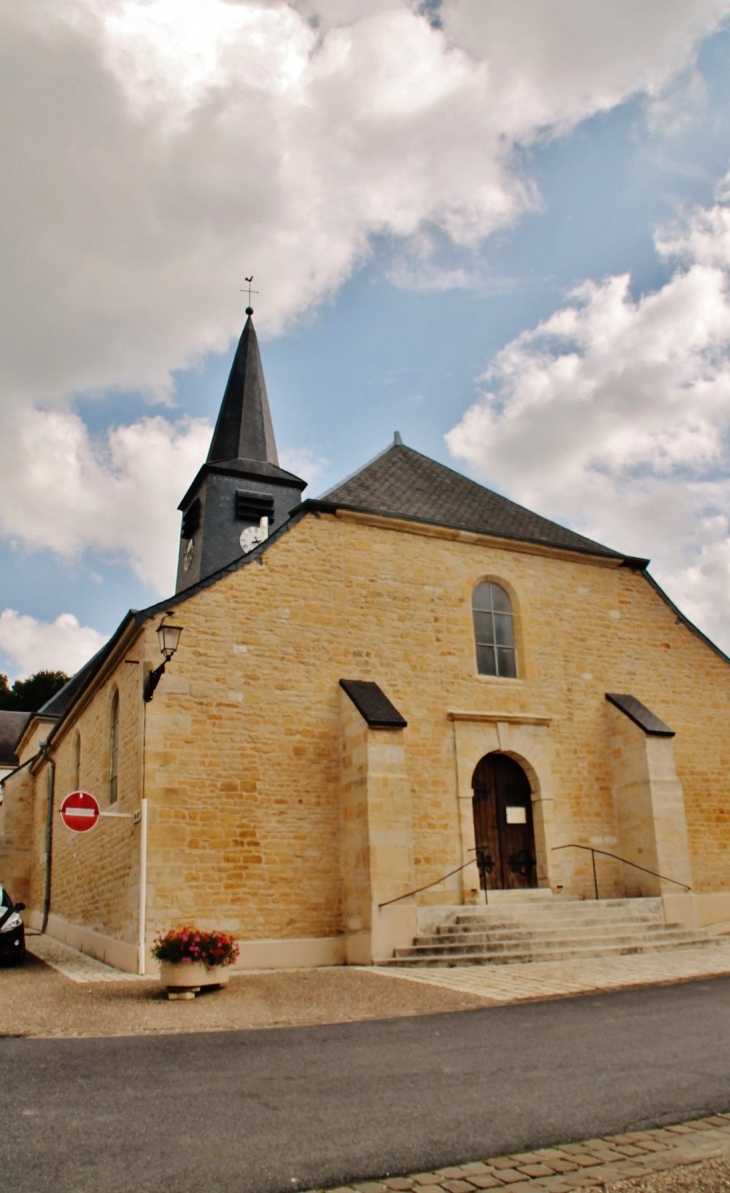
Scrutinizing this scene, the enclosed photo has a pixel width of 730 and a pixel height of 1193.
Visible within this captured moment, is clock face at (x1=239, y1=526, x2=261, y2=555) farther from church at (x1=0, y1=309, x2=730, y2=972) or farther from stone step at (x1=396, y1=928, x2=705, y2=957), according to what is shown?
stone step at (x1=396, y1=928, x2=705, y2=957)

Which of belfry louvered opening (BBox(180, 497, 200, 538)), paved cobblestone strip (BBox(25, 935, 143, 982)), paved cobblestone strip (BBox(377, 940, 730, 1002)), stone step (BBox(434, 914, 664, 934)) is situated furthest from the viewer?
belfry louvered opening (BBox(180, 497, 200, 538))

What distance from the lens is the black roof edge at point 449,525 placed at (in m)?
13.4

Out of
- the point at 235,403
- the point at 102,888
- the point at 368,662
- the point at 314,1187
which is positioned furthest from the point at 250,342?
the point at 314,1187

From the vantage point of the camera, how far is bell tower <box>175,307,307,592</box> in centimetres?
1989

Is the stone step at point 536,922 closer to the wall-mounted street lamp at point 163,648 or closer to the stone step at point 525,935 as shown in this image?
the stone step at point 525,935

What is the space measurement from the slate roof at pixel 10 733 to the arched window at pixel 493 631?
2448 cm

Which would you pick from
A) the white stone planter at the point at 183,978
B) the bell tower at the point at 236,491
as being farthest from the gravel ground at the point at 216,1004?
the bell tower at the point at 236,491

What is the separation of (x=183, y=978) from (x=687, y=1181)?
19.3ft

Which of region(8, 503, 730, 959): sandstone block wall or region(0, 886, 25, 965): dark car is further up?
region(8, 503, 730, 959): sandstone block wall

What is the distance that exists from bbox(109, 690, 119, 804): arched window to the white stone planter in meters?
5.09

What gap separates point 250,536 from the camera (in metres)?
20.3

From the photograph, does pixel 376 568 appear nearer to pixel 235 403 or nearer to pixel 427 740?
pixel 427 740

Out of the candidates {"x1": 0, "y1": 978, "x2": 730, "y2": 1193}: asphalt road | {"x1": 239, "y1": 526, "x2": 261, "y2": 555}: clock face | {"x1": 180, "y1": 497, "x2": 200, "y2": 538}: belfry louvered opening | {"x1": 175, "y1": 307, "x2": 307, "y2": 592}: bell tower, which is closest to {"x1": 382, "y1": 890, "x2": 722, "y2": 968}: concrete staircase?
{"x1": 0, "y1": 978, "x2": 730, "y2": 1193}: asphalt road

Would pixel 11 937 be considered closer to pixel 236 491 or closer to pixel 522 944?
pixel 522 944
